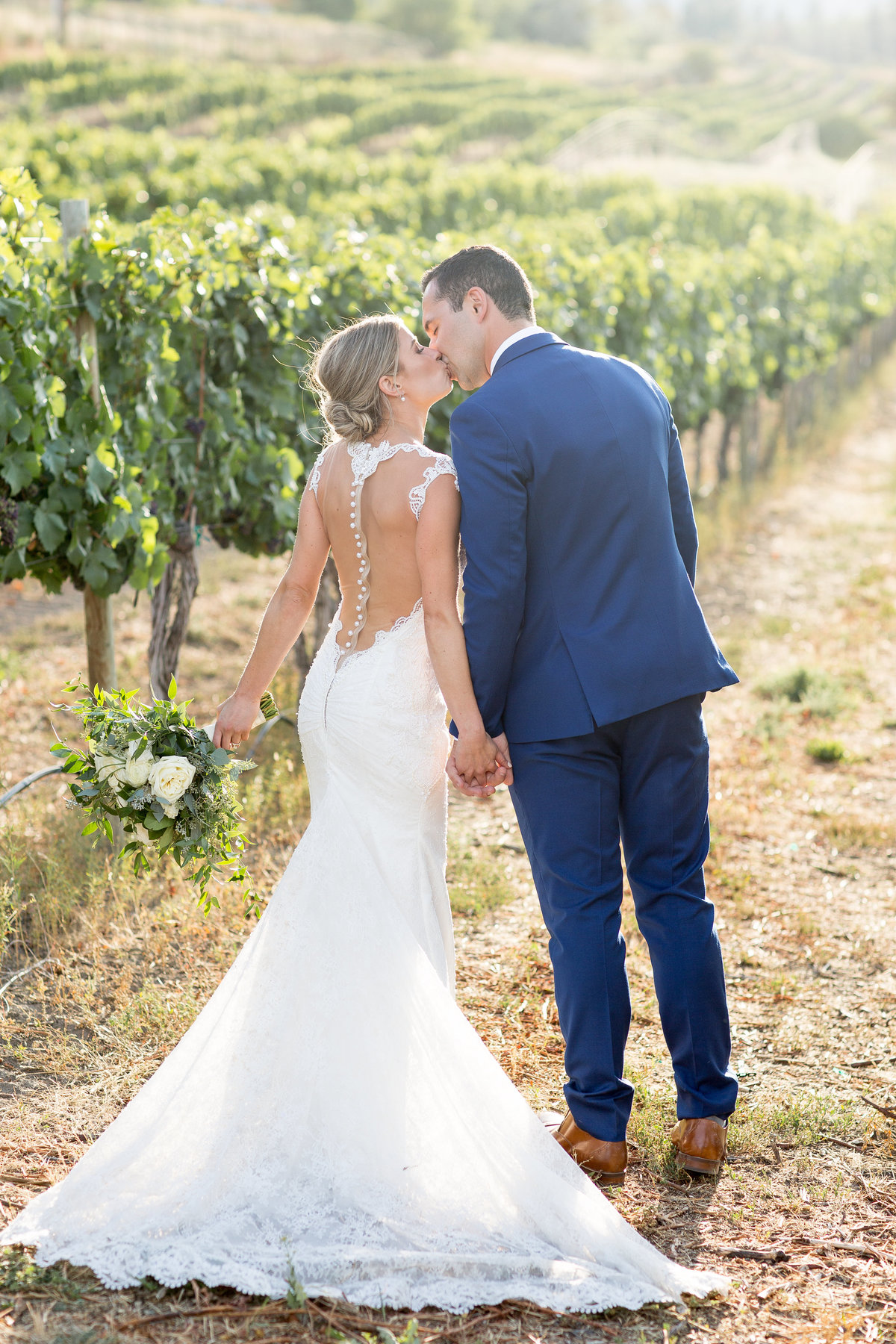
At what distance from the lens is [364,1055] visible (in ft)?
Answer: 8.64

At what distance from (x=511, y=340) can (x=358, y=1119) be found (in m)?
1.83

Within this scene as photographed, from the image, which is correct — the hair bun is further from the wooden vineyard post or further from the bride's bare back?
the wooden vineyard post

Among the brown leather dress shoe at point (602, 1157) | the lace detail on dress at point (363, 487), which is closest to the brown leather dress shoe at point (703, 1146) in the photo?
the brown leather dress shoe at point (602, 1157)

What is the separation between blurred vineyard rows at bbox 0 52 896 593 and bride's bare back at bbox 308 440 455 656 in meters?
1.75

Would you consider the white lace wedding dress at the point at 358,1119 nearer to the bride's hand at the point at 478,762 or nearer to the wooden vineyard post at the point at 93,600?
A: the bride's hand at the point at 478,762

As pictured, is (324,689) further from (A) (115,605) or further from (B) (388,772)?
(A) (115,605)

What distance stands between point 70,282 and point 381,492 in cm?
231

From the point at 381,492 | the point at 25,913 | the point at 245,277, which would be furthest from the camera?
the point at 245,277

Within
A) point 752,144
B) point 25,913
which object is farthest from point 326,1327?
point 752,144

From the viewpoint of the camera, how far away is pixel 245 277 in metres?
5.29

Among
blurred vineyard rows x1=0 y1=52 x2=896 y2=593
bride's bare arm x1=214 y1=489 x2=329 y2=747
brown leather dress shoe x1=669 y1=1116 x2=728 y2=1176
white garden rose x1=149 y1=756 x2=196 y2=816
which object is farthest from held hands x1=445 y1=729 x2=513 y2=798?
blurred vineyard rows x1=0 y1=52 x2=896 y2=593

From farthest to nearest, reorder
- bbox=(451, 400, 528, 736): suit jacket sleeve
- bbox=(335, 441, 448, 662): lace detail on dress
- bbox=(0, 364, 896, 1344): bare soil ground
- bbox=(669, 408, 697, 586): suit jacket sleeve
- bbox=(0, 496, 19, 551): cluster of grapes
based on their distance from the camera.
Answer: bbox=(0, 496, 19, 551): cluster of grapes → bbox=(669, 408, 697, 586): suit jacket sleeve → bbox=(335, 441, 448, 662): lace detail on dress → bbox=(451, 400, 528, 736): suit jacket sleeve → bbox=(0, 364, 896, 1344): bare soil ground

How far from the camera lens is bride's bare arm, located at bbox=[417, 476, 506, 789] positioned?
2.83m

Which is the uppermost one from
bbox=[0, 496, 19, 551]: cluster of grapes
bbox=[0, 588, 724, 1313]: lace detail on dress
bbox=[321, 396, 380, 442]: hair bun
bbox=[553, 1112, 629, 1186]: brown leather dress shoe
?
bbox=[321, 396, 380, 442]: hair bun
